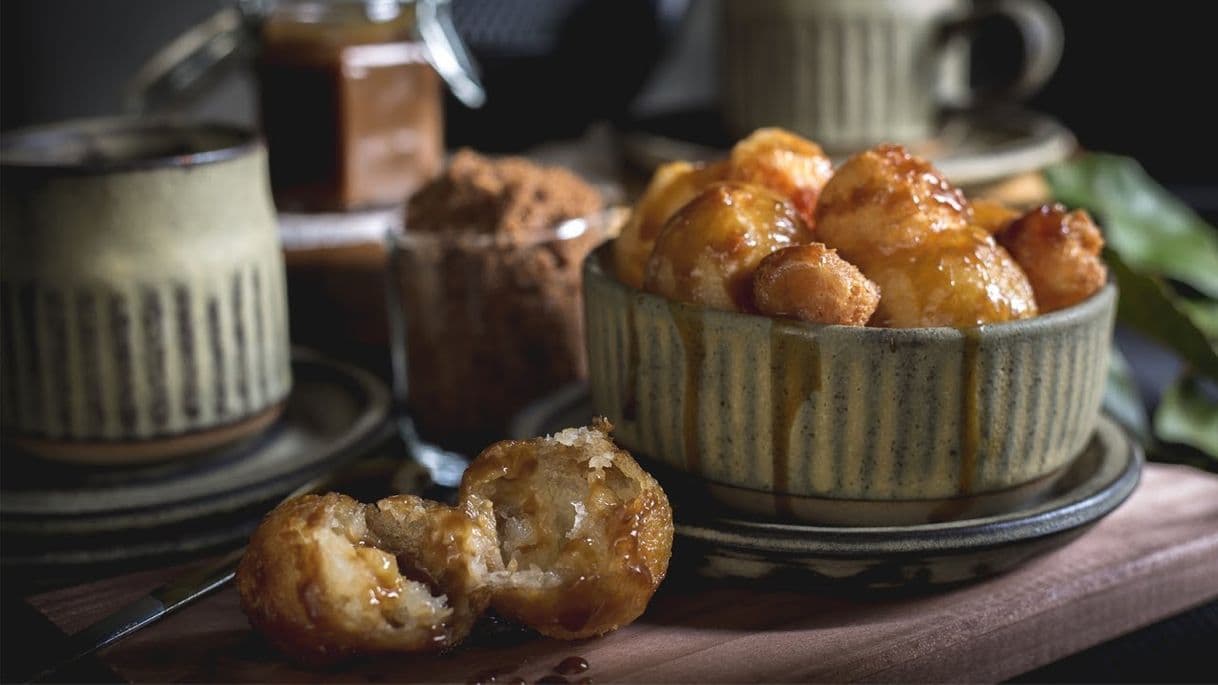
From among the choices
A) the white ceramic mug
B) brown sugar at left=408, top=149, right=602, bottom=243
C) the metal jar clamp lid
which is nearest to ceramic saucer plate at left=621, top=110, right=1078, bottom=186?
the white ceramic mug

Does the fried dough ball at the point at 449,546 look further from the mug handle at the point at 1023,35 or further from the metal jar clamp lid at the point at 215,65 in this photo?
the mug handle at the point at 1023,35

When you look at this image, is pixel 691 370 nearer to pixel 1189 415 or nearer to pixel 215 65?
pixel 1189 415

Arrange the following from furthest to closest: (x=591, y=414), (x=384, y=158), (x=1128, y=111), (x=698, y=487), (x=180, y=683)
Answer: (x=1128, y=111), (x=384, y=158), (x=591, y=414), (x=698, y=487), (x=180, y=683)

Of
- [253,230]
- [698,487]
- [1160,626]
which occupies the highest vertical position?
[253,230]

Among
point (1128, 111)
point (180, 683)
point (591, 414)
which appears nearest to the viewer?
point (180, 683)

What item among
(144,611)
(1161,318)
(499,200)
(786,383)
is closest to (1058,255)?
(786,383)

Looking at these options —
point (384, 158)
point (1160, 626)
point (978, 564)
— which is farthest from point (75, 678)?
point (384, 158)

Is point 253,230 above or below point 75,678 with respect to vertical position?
above

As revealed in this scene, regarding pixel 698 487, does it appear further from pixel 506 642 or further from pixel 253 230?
pixel 253 230

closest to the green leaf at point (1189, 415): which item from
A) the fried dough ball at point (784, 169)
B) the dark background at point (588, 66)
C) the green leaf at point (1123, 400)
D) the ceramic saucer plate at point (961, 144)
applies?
the green leaf at point (1123, 400)
